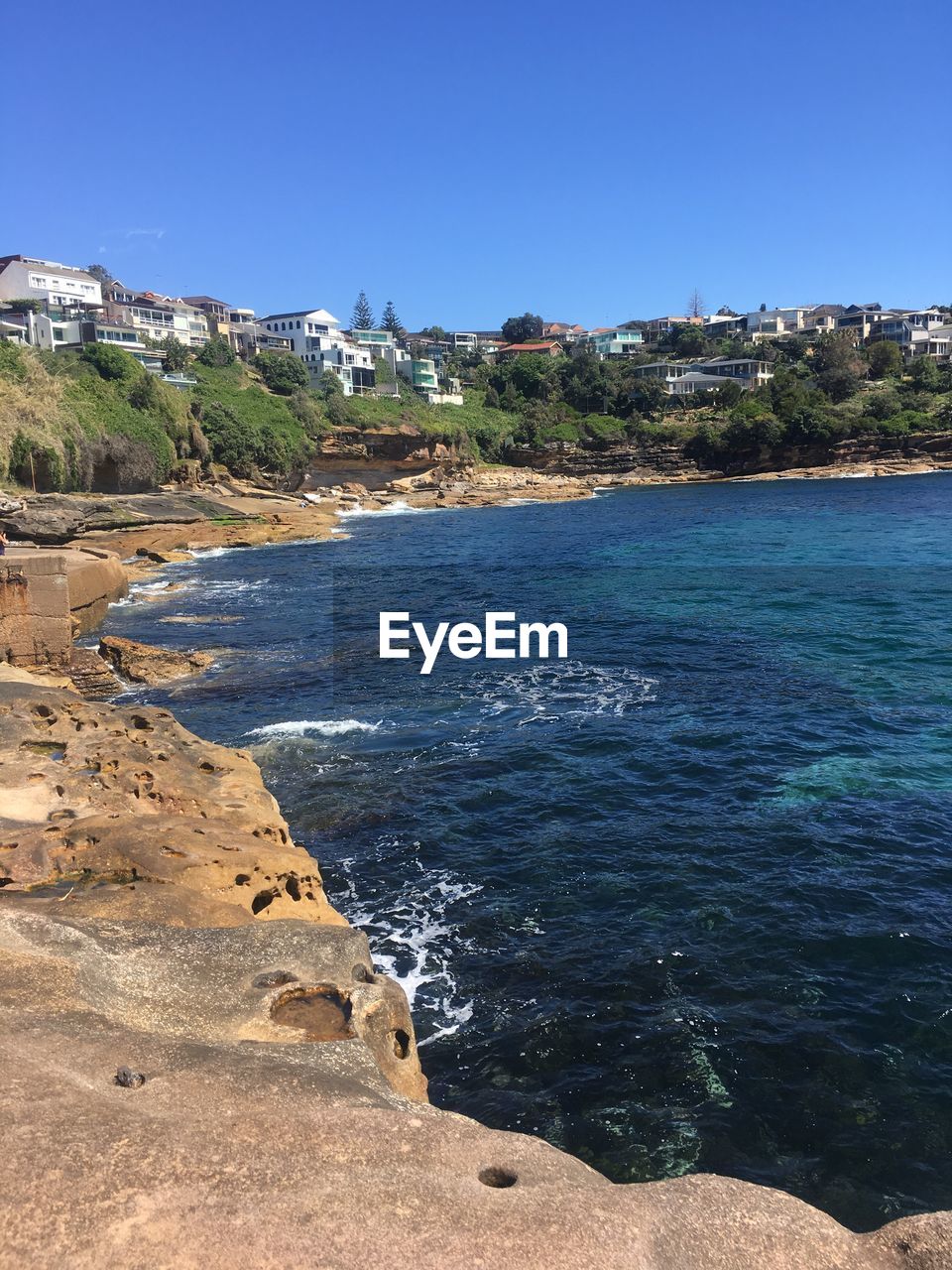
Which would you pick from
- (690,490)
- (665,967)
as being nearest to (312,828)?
(665,967)

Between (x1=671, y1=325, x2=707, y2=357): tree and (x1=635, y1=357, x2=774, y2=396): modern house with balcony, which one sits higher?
(x1=671, y1=325, x2=707, y2=357): tree

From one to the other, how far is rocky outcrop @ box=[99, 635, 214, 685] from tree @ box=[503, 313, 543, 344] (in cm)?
17997

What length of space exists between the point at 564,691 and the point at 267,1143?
18.4 meters

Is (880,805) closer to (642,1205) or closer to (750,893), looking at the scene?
Result: (750,893)

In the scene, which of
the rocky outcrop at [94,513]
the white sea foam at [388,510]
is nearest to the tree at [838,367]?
the white sea foam at [388,510]

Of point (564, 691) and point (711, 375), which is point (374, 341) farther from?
point (564, 691)

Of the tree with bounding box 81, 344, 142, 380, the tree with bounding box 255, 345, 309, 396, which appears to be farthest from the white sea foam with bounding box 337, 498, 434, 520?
the tree with bounding box 255, 345, 309, 396

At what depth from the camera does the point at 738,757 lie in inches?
682

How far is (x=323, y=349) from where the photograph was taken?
126 metres

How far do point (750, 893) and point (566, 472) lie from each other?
338 ft

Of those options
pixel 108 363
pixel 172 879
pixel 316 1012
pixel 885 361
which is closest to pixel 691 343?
pixel 885 361

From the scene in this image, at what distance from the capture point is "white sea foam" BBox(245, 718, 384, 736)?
19.0 meters

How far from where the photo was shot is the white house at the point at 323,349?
12381cm

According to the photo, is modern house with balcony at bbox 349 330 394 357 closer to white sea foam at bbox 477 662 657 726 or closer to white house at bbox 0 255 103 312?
white house at bbox 0 255 103 312
